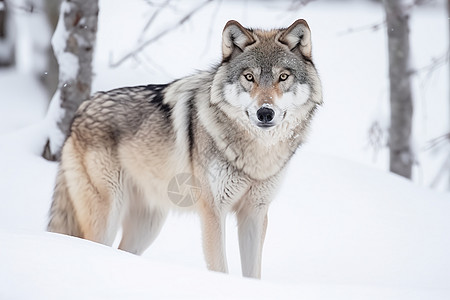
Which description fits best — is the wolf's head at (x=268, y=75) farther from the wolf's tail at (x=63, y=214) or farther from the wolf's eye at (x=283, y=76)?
the wolf's tail at (x=63, y=214)

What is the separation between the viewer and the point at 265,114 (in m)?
3.71

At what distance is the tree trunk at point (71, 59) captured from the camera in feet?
20.1

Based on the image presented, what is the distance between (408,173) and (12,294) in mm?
6356

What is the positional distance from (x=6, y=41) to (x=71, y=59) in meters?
10.9

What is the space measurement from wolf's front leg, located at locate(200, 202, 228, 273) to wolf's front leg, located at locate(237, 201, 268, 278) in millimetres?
281

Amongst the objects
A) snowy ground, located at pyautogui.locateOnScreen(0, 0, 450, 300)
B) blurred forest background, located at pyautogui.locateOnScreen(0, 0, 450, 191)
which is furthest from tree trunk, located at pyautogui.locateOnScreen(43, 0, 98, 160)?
snowy ground, located at pyautogui.locateOnScreen(0, 0, 450, 300)

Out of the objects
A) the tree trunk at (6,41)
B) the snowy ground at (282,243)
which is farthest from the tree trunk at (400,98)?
the tree trunk at (6,41)

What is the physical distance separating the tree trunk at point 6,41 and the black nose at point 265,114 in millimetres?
12453

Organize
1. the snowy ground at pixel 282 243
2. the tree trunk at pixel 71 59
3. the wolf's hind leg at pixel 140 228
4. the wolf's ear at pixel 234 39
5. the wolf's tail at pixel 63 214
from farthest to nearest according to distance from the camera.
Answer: the tree trunk at pixel 71 59, the wolf's hind leg at pixel 140 228, the wolf's tail at pixel 63 214, the wolf's ear at pixel 234 39, the snowy ground at pixel 282 243

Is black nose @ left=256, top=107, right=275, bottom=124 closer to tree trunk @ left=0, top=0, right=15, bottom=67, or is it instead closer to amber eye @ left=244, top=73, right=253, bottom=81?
amber eye @ left=244, top=73, right=253, bottom=81

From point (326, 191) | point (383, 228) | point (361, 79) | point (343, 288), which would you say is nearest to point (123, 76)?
point (326, 191)

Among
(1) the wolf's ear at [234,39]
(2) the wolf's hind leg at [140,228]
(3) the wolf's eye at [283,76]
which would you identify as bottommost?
(2) the wolf's hind leg at [140,228]

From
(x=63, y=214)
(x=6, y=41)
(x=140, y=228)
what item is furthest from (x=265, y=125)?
(x=6, y=41)

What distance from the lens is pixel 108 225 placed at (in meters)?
4.38
